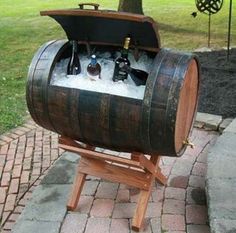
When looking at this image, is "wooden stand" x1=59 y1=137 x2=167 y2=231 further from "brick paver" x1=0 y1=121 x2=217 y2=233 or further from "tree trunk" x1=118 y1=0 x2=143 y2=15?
"tree trunk" x1=118 y1=0 x2=143 y2=15

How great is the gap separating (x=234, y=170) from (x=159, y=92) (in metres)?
1.20

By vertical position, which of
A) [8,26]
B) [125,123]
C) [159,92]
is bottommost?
[8,26]

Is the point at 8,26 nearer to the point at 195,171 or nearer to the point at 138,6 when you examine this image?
the point at 138,6

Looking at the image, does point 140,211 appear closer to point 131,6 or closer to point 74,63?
point 74,63

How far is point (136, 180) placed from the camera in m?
3.14

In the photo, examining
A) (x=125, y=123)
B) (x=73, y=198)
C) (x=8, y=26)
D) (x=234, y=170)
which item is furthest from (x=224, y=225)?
(x=8, y=26)

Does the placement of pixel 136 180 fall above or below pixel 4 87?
above

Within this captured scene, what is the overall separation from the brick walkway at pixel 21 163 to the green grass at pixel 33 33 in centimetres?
32

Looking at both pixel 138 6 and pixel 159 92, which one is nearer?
pixel 159 92

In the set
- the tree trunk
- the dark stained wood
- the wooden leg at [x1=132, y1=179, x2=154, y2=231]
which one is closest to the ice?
the dark stained wood

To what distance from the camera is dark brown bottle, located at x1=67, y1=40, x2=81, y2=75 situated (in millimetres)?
2941

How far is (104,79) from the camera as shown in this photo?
2.85m

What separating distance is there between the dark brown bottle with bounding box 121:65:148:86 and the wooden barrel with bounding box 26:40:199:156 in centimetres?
21

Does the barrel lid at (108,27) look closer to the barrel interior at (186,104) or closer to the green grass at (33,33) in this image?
the barrel interior at (186,104)
